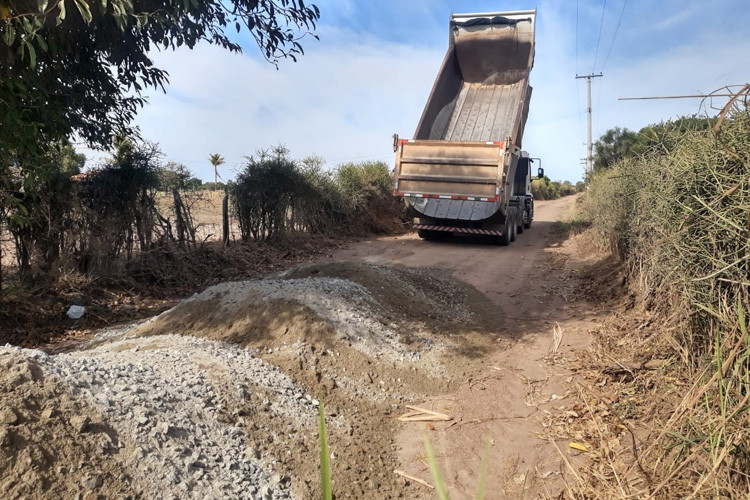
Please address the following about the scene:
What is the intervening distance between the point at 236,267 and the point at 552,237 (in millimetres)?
10033

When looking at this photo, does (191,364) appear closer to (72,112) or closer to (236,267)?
(72,112)

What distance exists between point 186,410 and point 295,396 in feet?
3.28

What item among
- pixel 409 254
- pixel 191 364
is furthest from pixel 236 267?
pixel 191 364

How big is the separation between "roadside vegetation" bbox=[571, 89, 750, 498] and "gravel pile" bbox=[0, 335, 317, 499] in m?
2.11

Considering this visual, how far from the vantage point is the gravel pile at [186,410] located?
2.98m

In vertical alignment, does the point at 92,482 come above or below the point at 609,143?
below

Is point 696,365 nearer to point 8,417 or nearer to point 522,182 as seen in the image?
point 8,417

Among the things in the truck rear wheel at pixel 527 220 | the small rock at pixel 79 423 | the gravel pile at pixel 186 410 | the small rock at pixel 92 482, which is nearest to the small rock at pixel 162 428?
the gravel pile at pixel 186 410

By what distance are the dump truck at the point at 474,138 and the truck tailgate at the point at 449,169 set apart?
0.02 meters

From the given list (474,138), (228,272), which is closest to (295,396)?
(228,272)

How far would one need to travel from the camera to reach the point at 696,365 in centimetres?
341

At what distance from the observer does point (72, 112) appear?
7289 mm

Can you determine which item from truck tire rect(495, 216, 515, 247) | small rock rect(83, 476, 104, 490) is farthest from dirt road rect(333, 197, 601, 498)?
truck tire rect(495, 216, 515, 247)

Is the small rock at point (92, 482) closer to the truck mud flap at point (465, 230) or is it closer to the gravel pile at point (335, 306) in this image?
the gravel pile at point (335, 306)
